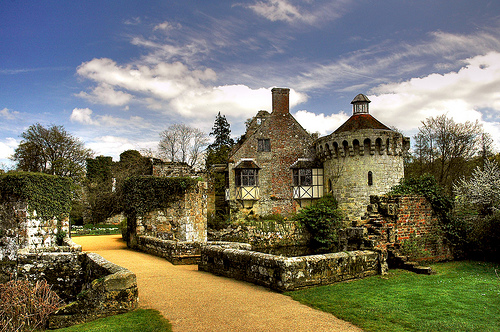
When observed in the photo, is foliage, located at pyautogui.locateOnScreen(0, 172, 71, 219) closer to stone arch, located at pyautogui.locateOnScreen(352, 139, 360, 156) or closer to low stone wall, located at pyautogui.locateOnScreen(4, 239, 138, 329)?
low stone wall, located at pyautogui.locateOnScreen(4, 239, 138, 329)

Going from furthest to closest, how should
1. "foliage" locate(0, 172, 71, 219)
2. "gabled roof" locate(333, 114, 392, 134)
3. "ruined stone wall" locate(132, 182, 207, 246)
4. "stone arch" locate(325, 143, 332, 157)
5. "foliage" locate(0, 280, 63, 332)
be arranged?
1. "stone arch" locate(325, 143, 332, 157)
2. "gabled roof" locate(333, 114, 392, 134)
3. "ruined stone wall" locate(132, 182, 207, 246)
4. "foliage" locate(0, 172, 71, 219)
5. "foliage" locate(0, 280, 63, 332)

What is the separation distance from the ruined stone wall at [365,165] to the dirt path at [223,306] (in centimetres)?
1899

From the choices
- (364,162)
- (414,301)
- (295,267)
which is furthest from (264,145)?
(414,301)

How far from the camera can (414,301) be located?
21.8 feet

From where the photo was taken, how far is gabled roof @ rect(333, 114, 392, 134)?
89.2ft

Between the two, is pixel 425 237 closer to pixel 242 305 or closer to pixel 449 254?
pixel 449 254

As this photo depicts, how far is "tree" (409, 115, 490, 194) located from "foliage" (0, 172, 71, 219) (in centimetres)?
2440

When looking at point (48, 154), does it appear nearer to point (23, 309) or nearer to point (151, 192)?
point (151, 192)

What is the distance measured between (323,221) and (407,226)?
16.2 metres

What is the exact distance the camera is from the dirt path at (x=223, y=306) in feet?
18.0

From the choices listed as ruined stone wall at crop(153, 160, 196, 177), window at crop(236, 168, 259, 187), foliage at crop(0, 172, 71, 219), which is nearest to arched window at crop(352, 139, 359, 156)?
window at crop(236, 168, 259, 187)

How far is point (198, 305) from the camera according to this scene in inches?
261

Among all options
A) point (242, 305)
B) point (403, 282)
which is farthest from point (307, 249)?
point (242, 305)

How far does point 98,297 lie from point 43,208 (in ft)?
27.0
